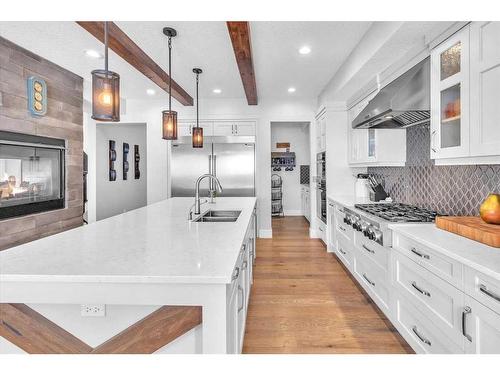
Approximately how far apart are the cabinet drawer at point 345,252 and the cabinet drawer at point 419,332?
3.76 ft

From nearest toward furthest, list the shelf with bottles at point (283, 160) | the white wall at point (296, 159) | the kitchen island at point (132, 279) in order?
the kitchen island at point (132, 279) < the shelf with bottles at point (283, 160) < the white wall at point (296, 159)

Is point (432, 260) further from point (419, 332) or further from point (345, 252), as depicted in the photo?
point (345, 252)

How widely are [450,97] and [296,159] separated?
620 centimetres

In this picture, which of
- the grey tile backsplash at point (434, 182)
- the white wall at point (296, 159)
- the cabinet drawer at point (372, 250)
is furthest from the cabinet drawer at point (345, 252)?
the white wall at point (296, 159)

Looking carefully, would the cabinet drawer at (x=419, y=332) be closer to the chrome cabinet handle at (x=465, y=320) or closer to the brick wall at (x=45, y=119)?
the chrome cabinet handle at (x=465, y=320)

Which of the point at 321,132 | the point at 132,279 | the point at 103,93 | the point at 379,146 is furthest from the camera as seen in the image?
the point at 321,132

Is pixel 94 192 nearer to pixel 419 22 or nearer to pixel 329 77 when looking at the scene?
pixel 329 77

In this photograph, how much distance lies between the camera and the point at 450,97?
193 centimetres

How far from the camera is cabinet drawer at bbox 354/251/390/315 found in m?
2.35

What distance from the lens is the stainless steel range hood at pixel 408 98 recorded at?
7.41 ft

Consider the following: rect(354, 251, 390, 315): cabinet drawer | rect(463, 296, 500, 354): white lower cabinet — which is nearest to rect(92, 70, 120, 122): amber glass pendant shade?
rect(463, 296, 500, 354): white lower cabinet

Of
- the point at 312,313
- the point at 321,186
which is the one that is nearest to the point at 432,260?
the point at 312,313

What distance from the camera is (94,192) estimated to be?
579 cm

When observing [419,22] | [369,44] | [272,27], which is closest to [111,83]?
[272,27]
